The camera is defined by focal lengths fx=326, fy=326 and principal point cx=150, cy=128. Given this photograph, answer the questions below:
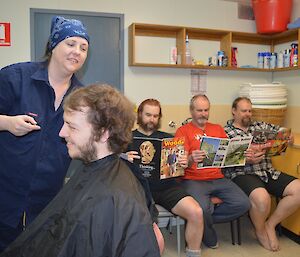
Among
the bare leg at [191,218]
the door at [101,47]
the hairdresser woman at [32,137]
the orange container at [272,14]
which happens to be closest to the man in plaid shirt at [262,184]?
the bare leg at [191,218]

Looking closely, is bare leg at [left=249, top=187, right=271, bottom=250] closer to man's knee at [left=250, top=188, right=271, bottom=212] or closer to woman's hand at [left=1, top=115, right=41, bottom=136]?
man's knee at [left=250, top=188, right=271, bottom=212]

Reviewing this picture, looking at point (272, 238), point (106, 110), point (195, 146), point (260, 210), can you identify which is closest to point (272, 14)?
point (195, 146)

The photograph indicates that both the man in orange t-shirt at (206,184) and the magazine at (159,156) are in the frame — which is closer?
the magazine at (159,156)

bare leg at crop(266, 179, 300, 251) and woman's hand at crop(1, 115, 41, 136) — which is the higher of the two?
woman's hand at crop(1, 115, 41, 136)

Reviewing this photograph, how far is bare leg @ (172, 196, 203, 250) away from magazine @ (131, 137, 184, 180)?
222 mm

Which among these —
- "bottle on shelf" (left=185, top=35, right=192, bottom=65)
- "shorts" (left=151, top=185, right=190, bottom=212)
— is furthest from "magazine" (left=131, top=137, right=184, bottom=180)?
"bottle on shelf" (left=185, top=35, right=192, bottom=65)

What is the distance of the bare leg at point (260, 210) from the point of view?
261cm

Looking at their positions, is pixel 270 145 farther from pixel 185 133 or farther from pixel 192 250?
pixel 192 250

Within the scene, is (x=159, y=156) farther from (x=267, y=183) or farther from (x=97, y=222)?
(x=97, y=222)

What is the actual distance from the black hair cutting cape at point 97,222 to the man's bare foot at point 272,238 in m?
1.94

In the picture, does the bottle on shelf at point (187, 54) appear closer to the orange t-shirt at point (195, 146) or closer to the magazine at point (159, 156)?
the orange t-shirt at point (195, 146)

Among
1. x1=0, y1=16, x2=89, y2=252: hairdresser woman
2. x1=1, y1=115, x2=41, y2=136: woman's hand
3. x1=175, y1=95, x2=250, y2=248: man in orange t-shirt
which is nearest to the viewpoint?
x1=1, y1=115, x2=41, y2=136: woman's hand

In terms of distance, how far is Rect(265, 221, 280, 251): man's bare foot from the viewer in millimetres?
2613

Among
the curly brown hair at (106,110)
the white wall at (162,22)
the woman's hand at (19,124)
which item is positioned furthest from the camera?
the white wall at (162,22)
